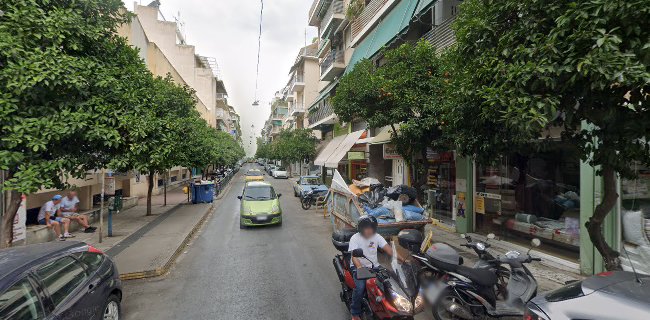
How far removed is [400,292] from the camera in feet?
13.8

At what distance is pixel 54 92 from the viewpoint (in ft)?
17.3

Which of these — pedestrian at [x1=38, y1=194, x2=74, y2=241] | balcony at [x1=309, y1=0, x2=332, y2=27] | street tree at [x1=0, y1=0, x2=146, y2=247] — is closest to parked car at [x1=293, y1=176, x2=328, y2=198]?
pedestrian at [x1=38, y1=194, x2=74, y2=241]

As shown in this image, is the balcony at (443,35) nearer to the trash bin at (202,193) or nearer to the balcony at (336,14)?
the balcony at (336,14)

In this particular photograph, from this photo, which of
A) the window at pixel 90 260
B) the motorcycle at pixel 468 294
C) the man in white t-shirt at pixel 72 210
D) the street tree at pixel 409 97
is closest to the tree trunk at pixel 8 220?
the window at pixel 90 260

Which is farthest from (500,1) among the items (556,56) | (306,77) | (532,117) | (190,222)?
(306,77)

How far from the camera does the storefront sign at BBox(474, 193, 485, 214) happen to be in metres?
10.2

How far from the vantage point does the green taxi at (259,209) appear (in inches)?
476

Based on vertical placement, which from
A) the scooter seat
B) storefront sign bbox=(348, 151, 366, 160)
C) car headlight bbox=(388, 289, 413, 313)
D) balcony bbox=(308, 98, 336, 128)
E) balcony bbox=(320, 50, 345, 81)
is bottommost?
car headlight bbox=(388, 289, 413, 313)

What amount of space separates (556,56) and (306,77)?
138ft

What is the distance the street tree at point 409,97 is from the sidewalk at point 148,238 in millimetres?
6546

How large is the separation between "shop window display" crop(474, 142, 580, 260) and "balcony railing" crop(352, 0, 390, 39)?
413 inches

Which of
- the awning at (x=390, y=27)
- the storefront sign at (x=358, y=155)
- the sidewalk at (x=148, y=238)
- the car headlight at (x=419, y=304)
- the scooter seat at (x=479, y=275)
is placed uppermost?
the awning at (x=390, y=27)

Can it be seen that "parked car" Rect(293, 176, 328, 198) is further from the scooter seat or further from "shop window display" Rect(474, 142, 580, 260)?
the scooter seat

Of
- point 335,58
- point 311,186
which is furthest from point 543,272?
point 335,58
